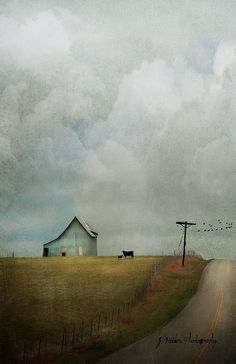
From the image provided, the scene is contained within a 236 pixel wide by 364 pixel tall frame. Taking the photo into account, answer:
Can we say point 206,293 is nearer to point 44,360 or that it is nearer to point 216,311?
point 216,311

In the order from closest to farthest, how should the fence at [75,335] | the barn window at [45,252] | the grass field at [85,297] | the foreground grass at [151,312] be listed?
the foreground grass at [151,312] < the fence at [75,335] < the grass field at [85,297] < the barn window at [45,252]

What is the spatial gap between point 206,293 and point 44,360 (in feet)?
87.4

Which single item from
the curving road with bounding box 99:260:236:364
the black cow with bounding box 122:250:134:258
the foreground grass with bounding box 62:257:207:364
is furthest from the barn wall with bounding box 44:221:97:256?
the curving road with bounding box 99:260:236:364

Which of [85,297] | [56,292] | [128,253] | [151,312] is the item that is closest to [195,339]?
[151,312]

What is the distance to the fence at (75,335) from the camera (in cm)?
3559

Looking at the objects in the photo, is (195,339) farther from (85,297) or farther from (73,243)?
(73,243)

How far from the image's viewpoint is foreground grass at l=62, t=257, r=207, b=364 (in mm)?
35344

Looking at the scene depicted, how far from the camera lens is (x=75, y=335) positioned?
3994cm

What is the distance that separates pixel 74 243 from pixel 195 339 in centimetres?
6177

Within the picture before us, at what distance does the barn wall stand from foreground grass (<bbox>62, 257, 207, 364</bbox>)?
28.4 metres

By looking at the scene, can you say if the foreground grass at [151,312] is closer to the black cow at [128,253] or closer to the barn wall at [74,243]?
the black cow at [128,253]

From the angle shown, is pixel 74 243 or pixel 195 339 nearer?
pixel 195 339

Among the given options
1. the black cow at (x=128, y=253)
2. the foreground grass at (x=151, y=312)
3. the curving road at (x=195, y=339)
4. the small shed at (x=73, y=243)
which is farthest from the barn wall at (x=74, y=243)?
the curving road at (x=195, y=339)

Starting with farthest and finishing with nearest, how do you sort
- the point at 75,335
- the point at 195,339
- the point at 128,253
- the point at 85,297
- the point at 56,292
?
1. the point at 128,253
2. the point at 56,292
3. the point at 85,297
4. the point at 75,335
5. the point at 195,339
